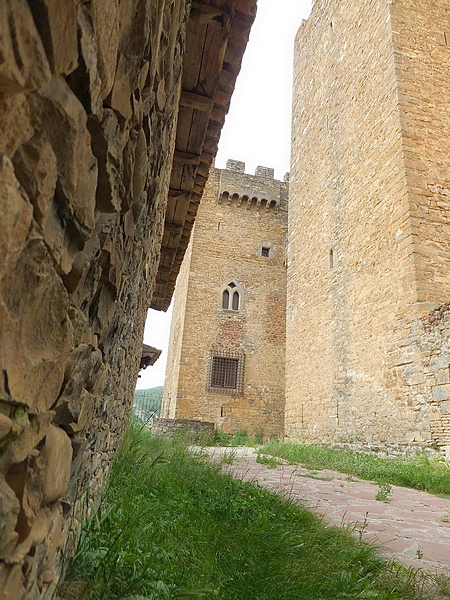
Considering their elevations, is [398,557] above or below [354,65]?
below

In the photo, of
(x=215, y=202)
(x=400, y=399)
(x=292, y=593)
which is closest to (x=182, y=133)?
(x=292, y=593)

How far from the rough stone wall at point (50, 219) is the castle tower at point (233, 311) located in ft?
51.1

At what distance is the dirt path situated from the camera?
2830mm

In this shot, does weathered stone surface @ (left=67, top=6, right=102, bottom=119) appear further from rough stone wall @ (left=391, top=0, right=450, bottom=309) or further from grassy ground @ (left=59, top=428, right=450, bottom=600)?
rough stone wall @ (left=391, top=0, right=450, bottom=309)

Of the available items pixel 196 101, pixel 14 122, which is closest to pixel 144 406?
pixel 196 101

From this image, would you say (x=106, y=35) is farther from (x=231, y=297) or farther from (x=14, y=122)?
(x=231, y=297)

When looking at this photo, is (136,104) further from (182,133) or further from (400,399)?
(400,399)

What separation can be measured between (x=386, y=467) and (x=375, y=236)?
491 cm

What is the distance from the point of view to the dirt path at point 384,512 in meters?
2.83

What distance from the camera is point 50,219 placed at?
0.66 meters

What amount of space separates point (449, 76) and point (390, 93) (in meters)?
1.54

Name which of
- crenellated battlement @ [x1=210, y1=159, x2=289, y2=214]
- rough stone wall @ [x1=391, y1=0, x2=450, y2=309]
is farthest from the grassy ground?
crenellated battlement @ [x1=210, y1=159, x2=289, y2=214]

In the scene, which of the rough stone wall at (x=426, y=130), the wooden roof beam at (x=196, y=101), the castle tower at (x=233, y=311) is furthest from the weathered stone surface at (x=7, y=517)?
the castle tower at (x=233, y=311)

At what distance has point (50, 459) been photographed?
809 millimetres
